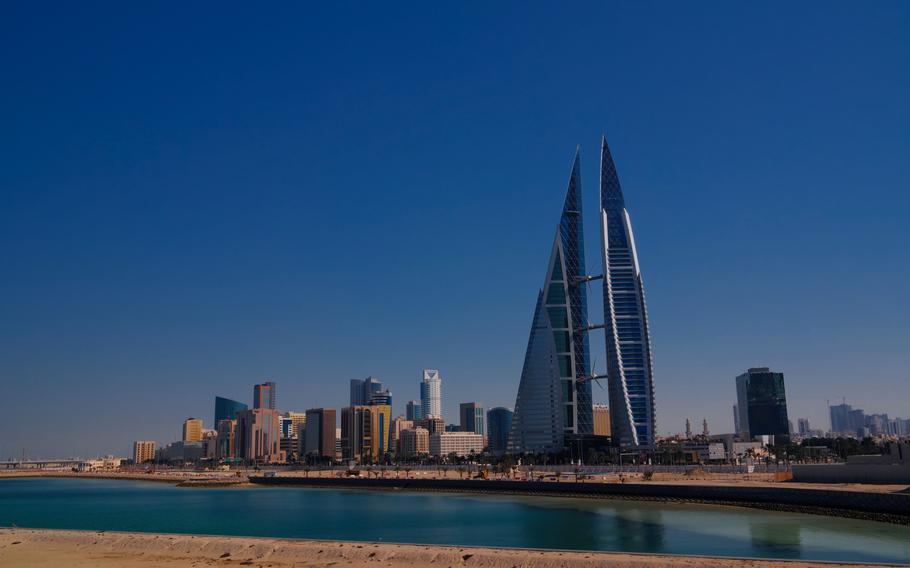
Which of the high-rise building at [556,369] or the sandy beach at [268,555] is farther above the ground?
the high-rise building at [556,369]

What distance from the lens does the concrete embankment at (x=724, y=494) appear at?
2265 inches

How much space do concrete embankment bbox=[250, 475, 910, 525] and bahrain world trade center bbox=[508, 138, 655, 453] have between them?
236 feet

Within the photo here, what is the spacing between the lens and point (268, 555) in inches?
1715

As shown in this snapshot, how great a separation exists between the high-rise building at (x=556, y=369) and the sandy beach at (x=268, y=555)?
148 meters

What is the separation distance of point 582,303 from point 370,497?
348ft

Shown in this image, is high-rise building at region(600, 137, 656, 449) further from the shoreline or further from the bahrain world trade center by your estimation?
the shoreline

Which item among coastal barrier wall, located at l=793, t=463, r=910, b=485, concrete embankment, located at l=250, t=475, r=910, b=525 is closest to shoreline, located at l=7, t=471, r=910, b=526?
concrete embankment, located at l=250, t=475, r=910, b=525

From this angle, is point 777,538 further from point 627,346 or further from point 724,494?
point 627,346

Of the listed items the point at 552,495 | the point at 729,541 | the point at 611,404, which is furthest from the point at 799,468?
→ the point at 611,404

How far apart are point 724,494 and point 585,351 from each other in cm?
12334

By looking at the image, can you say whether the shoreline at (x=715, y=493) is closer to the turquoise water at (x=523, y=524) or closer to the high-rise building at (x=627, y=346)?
the turquoise water at (x=523, y=524)

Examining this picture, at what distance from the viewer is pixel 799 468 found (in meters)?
85.2

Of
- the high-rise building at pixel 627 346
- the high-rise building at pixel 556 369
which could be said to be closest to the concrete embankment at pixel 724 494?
the high-rise building at pixel 627 346

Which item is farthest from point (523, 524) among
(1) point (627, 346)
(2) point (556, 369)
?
(2) point (556, 369)
